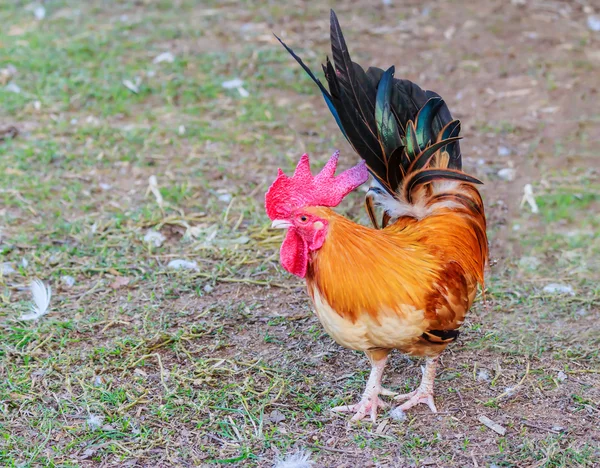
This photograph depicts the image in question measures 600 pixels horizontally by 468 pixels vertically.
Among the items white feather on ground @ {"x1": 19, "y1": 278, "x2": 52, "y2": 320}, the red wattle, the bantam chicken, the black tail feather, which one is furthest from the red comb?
white feather on ground @ {"x1": 19, "y1": 278, "x2": 52, "y2": 320}

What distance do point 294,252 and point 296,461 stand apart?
0.95 m

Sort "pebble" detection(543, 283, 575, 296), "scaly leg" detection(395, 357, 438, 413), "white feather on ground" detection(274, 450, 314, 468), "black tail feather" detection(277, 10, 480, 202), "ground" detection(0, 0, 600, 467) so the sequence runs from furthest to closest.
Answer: "pebble" detection(543, 283, 575, 296), "scaly leg" detection(395, 357, 438, 413), "ground" detection(0, 0, 600, 467), "black tail feather" detection(277, 10, 480, 202), "white feather on ground" detection(274, 450, 314, 468)

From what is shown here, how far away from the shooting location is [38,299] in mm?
4340

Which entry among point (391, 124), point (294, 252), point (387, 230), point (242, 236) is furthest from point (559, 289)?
point (294, 252)

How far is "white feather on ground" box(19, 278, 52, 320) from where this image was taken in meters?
4.25

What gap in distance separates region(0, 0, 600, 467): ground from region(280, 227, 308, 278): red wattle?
87 cm

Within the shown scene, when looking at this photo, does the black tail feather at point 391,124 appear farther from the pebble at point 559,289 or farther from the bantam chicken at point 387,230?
the pebble at point 559,289

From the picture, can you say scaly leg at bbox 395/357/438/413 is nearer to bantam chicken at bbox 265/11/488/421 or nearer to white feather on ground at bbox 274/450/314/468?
bantam chicken at bbox 265/11/488/421

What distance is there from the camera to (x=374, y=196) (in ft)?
12.4

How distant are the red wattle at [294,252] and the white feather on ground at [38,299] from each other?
1.87 meters

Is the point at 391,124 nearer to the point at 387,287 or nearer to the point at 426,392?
the point at 387,287

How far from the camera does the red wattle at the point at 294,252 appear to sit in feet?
10.3

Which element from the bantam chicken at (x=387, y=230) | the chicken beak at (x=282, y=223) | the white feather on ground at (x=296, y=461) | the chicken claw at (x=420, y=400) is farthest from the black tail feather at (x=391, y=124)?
the white feather on ground at (x=296, y=461)

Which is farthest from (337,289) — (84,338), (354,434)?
(84,338)
